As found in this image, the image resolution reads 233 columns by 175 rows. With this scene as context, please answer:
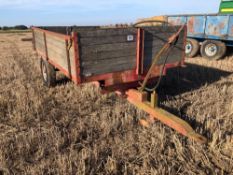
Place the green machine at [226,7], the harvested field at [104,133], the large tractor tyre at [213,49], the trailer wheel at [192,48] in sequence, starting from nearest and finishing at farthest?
the harvested field at [104,133]
the large tractor tyre at [213,49]
the trailer wheel at [192,48]
the green machine at [226,7]

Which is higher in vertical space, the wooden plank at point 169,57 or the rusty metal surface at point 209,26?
the rusty metal surface at point 209,26

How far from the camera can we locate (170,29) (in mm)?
3934

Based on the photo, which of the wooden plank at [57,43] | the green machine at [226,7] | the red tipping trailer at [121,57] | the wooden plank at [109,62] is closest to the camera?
the red tipping trailer at [121,57]

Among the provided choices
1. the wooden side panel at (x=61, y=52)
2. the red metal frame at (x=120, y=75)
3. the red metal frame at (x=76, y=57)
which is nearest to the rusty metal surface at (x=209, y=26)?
the red metal frame at (x=120, y=75)

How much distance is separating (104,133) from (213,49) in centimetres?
685

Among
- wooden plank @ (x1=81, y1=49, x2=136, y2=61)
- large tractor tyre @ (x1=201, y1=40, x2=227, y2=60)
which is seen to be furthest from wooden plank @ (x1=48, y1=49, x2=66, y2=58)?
large tractor tyre @ (x1=201, y1=40, x2=227, y2=60)

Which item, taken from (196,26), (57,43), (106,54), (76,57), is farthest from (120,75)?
(196,26)

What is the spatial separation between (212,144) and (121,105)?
5.93 ft

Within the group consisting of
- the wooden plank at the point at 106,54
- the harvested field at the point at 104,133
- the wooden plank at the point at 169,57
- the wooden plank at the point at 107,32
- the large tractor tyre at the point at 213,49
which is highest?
the wooden plank at the point at 107,32

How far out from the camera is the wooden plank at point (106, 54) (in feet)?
10.4

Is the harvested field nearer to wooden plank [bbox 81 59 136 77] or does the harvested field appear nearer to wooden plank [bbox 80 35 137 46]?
wooden plank [bbox 81 59 136 77]

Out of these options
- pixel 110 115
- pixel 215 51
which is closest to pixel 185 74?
pixel 215 51

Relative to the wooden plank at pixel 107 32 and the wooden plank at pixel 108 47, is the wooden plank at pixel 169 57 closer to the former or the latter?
the wooden plank at pixel 108 47

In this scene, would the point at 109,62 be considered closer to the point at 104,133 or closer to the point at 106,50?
the point at 106,50
